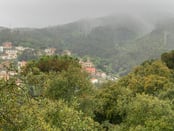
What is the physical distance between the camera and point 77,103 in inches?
1235

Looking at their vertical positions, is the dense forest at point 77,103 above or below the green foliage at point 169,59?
above

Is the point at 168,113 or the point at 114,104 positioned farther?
the point at 114,104

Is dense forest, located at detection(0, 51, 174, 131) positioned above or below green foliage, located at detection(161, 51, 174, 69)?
above

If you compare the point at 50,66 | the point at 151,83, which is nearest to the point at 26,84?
the point at 151,83

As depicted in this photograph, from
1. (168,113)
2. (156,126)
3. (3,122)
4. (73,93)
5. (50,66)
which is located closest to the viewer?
(3,122)

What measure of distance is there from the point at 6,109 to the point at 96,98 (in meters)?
28.1

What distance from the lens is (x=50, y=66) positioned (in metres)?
54.9

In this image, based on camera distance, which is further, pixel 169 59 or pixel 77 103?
Answer: pixel 169 59

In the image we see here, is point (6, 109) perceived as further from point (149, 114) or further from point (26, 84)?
point (149, 114)

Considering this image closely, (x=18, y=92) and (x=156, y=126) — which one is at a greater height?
(x=18, y=92)

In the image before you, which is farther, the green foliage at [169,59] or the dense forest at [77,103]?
the green foliage at [169,59]

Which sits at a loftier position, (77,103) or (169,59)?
(77,103)

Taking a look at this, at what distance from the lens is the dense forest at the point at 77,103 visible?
38.4 ft

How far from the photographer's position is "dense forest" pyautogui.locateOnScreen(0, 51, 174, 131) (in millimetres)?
11695
